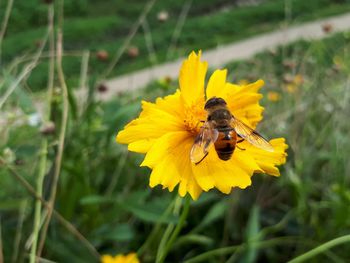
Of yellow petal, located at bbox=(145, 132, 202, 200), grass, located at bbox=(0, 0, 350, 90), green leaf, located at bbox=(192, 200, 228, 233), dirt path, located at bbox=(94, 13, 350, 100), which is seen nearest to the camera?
yellow petal, located at bbox=(145, 132, 202, 200)

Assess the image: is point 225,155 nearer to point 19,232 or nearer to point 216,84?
point 216,84

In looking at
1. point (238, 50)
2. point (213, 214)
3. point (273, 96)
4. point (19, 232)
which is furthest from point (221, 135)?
point (238, 50)

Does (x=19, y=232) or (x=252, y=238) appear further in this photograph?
(x=252, y=238)

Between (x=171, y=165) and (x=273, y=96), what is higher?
(x=273, y=96)

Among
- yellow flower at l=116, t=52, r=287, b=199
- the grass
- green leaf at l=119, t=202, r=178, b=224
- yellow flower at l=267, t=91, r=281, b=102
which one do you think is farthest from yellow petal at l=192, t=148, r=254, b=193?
the grass

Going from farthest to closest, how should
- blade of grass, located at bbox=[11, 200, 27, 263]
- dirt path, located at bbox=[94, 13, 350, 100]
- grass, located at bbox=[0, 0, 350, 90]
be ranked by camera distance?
grass, located at bbox=[0, 0, 350, 90]
dirt path, located at bbox=[94, 13, 350, 100]
blade of grass, located at bbox=[11, 200, 27, 263]

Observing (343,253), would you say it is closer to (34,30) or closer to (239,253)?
(239,253)

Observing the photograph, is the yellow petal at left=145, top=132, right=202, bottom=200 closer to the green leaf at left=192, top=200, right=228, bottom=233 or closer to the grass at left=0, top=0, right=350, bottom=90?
the green leaf at left=192, top=200, right=228, bottom=233
